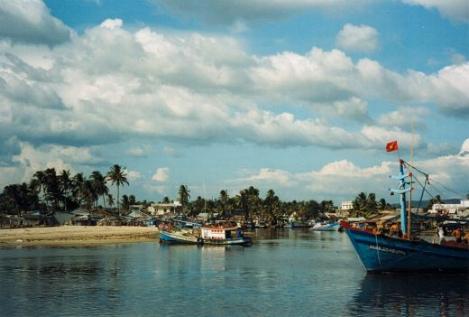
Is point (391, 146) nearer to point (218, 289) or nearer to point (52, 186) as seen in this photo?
point (218, 289)

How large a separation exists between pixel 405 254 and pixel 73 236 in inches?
3074

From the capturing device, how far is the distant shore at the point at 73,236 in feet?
348

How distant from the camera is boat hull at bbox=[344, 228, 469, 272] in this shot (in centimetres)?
5275

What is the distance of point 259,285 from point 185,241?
56.8 metres

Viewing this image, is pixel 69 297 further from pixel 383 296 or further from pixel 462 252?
pixel 462 252

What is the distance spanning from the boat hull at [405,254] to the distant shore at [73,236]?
6212 cm

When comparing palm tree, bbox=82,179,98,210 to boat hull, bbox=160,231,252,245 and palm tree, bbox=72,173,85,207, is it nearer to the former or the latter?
palm tree, bbox=72,173,85,207

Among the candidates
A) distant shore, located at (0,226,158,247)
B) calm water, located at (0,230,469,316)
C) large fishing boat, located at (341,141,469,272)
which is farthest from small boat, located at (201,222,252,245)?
large fishing boat, located at (341,141,469,272)

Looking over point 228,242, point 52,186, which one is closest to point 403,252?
point 228,242

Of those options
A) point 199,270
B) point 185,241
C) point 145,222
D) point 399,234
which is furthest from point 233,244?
point 145,222

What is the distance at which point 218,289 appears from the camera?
149 ft

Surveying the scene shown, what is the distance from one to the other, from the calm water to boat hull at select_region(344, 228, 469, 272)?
1.22m

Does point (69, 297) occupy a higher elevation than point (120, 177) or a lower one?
lower

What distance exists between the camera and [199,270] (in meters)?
60.0
